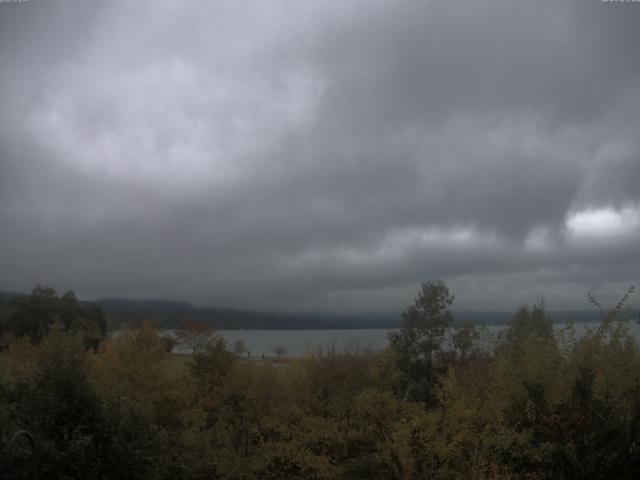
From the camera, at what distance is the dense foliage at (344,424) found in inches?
560

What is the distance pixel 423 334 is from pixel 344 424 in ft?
59.0

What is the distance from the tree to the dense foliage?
12634 millimetres

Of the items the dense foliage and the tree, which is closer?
the dense foliage

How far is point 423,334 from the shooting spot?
3984 cm

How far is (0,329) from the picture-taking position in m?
65.4

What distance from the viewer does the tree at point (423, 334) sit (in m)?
38.9

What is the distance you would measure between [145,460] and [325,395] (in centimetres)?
1124

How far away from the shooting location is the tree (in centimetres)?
3891

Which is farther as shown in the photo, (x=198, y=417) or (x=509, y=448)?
(x=198, y=417)

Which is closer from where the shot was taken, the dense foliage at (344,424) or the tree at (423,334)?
the dense foliage at (344,424)

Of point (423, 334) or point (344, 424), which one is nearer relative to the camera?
point (344, 424)

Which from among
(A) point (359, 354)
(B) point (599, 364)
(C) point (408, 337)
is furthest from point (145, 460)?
(C) point (408, 337)

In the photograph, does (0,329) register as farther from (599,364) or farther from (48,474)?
(599,364)

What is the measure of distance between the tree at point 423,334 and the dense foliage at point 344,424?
1263cm
